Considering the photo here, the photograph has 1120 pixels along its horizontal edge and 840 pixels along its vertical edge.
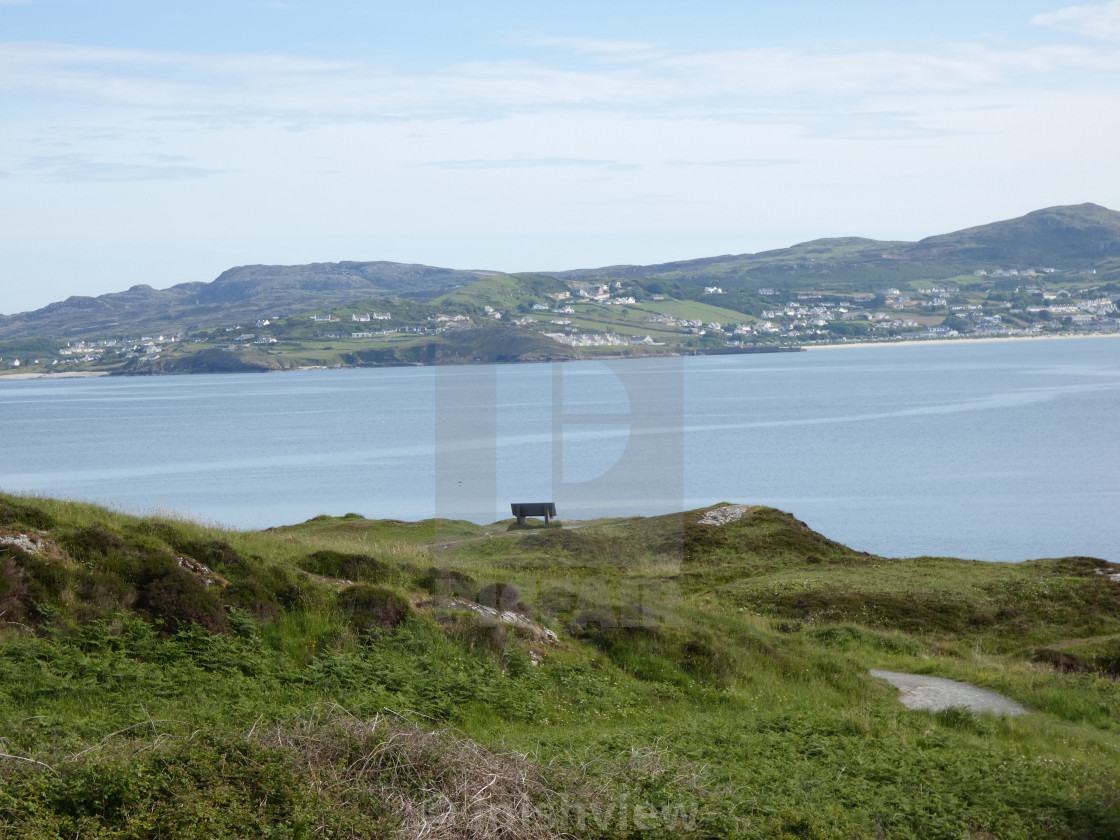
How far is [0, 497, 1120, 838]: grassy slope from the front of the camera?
7.96 meters

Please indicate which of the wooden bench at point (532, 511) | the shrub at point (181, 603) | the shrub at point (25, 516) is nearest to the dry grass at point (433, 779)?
the shrub at point (181, 603)

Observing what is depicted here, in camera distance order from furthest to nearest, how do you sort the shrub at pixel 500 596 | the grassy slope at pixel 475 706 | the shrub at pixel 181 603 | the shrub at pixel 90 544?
the shrub at pixel 500 596
the shrub at pixel 90 544
the shrub at pixel 181 603
the grassy slope at pixel 475 706

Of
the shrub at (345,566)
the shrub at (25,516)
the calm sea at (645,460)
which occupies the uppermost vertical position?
the shrub at (25,516)

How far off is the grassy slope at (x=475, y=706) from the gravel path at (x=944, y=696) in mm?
376

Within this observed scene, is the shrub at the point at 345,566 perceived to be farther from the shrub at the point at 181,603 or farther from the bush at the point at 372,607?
the shrub at the point at 181,603

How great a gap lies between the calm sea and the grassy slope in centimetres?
1001

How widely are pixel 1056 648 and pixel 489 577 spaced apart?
1217 centimetres

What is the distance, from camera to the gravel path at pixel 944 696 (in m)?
15.3

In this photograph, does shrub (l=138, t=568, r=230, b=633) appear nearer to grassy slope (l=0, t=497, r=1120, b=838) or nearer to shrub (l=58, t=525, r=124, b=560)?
grassy slope (l=0, t=497, r=1120, b=838)

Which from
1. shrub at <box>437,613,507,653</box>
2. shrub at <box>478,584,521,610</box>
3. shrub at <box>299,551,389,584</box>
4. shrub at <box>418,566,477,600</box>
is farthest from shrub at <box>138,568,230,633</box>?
shrub at <box>478,584,521,610</box>

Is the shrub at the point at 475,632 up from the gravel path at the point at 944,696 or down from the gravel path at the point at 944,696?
up

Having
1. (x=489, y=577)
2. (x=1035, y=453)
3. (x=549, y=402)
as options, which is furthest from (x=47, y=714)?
(x=549, y=402)

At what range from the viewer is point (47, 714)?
32.9ft

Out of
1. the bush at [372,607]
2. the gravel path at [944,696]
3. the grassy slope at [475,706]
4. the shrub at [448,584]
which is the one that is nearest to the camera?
the grassy slope at [475,706]
